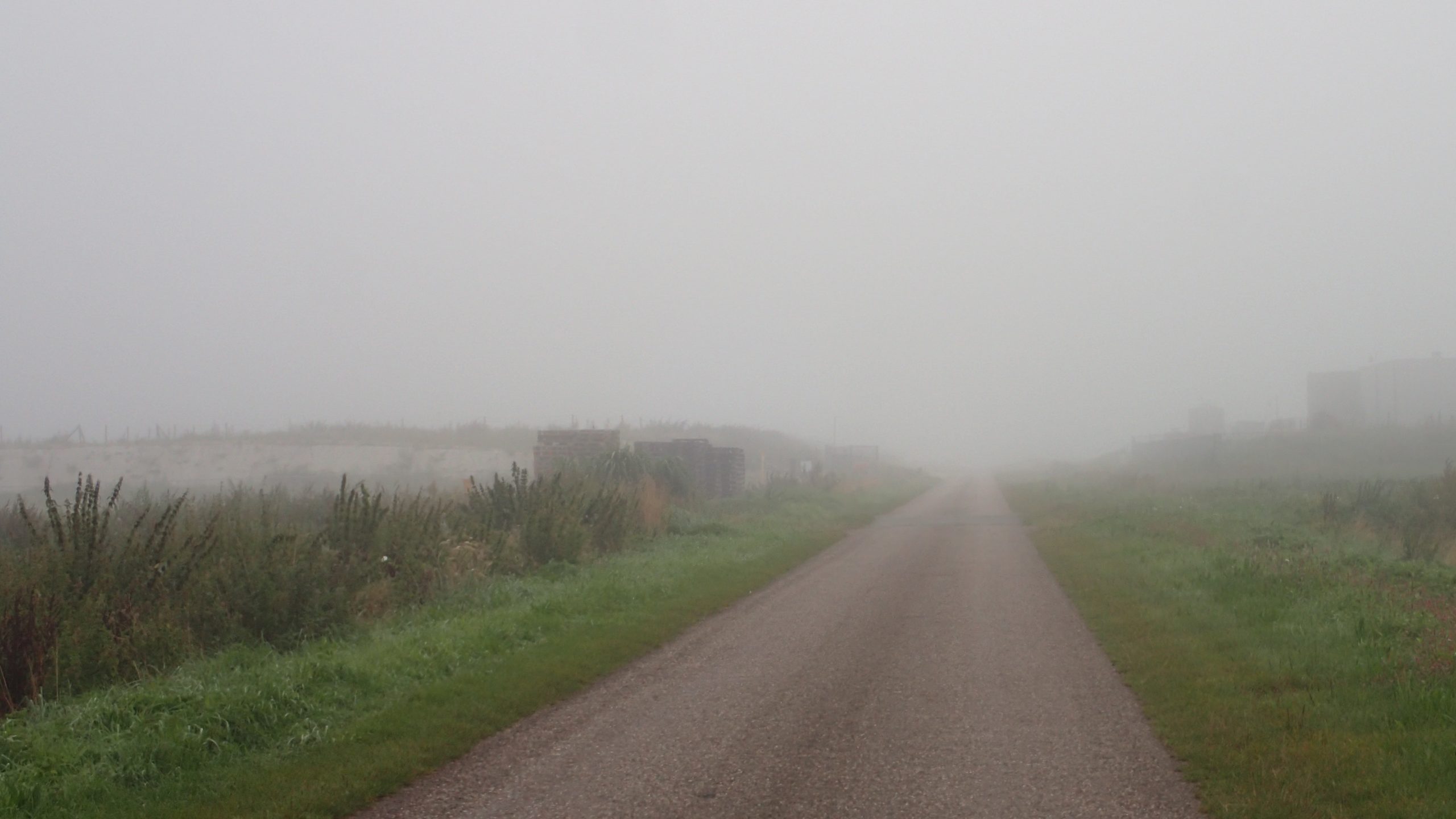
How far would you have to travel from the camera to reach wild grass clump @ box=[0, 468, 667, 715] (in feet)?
28.9

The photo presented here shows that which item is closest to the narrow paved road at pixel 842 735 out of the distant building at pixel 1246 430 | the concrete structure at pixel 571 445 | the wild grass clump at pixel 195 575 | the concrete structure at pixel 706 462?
the wild grass clump at pixel 195 575

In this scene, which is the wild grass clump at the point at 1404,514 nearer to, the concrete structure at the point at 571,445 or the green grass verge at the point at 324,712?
the green grass verge at the point at 324,712

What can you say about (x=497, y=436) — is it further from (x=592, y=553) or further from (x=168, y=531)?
(x=168, y=531)

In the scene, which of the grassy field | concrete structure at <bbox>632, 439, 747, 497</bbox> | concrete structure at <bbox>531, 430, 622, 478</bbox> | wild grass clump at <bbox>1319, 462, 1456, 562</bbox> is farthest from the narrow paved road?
concrete structure at <bbox>632, 439, 747, 497</bbox>

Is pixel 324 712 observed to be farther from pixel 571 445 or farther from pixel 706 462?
pixel 706 462

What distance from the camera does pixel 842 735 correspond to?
726cm

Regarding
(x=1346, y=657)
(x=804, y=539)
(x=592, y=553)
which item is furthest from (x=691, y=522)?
(x=1346, y=657)

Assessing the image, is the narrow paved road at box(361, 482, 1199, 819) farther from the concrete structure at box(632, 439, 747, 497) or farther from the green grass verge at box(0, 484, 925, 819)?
the concrete structure at box(632, 439, 747, 497)

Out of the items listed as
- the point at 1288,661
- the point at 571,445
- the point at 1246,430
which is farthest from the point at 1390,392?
the point at 1288,661

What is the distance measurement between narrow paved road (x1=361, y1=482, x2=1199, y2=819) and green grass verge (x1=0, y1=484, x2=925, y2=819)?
1.32 ft

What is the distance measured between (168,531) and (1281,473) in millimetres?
50967

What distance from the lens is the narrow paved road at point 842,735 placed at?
5.86 meters

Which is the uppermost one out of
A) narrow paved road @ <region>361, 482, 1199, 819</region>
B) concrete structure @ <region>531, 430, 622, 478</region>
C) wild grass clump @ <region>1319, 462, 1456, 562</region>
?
concrete structure @ <region>531, 430, 622, 478</region>

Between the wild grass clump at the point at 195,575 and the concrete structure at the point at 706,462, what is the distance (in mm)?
18594
